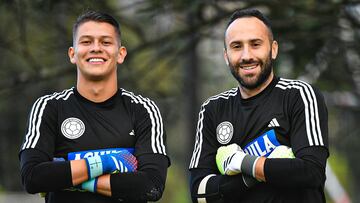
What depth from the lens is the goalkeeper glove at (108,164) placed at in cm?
523

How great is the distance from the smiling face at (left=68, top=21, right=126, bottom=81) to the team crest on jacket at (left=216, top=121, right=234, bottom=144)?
2.49ft

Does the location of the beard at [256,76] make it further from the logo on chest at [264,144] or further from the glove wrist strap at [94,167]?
the glove wrist strap at [94,167]

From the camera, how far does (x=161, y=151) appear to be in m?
5.55

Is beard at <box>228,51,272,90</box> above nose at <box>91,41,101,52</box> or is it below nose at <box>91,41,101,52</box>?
below

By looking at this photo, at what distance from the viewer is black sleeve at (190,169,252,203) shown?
5.32 m

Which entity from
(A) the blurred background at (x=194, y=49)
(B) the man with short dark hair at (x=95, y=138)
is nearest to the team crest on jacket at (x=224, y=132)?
(B) the man with short dark hair at (x=95, y=138)

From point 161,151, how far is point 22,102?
13.1 metres

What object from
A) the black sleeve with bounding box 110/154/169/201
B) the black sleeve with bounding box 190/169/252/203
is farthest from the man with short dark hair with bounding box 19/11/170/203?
the black sleeve with bounding box 190/169/252/203

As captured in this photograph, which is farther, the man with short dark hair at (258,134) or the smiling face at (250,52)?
the smiling face at (250,52)

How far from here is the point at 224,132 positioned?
5.55 metres

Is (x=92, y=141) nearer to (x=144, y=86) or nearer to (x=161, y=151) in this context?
(x=161, y=151)

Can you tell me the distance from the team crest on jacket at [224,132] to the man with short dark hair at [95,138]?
1.17 ft

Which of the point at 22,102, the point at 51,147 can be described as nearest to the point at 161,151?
the point at 51,147

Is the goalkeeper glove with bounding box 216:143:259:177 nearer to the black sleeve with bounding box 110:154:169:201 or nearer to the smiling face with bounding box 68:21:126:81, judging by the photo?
the black sleeve with bounding box 110:154:169:201
